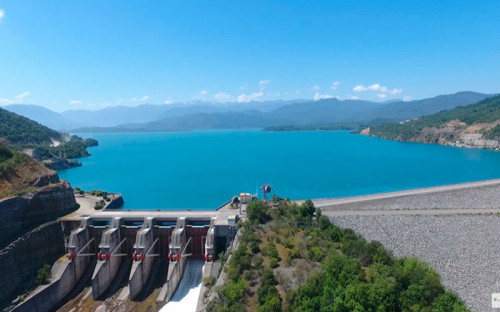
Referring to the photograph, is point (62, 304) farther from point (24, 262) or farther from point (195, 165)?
point (195, 165)

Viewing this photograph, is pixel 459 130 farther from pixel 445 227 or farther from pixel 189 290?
pixel 189 290

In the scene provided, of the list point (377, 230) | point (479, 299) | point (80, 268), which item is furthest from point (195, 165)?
point (479, 299)

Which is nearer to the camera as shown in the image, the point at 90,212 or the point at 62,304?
the point at 62,304

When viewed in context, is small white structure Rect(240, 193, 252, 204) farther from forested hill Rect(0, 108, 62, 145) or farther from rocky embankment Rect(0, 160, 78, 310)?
forested hill Rect(0, 108, 62, 145)

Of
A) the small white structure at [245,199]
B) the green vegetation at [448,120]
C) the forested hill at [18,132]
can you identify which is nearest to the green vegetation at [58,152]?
the forested hill at [18,132]

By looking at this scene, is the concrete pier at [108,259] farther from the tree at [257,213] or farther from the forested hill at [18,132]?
the forested hill at [18,132]

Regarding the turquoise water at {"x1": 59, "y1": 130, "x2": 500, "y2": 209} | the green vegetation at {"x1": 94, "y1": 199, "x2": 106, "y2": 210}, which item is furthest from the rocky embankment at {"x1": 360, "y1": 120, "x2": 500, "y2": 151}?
the green vegetation at {"x1": 94, "y1": 199, "x2": 106, "y2": 210}
